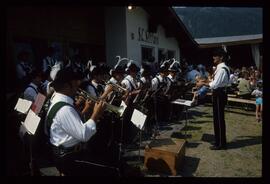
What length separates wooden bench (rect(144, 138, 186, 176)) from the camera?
16.7 feet

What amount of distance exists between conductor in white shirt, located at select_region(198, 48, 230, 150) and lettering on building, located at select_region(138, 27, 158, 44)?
6.59 meters

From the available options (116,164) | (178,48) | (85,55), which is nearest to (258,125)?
(85,55)

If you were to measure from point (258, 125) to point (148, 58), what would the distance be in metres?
5.72

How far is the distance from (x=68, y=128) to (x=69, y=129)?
0.6 inches

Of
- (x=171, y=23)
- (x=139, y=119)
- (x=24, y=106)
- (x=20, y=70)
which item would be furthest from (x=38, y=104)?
(x=171, y=23)

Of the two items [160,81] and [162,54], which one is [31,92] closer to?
[160,81]

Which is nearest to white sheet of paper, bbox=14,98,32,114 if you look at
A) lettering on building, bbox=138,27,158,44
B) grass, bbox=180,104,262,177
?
grass, bbox=180,104,262,177

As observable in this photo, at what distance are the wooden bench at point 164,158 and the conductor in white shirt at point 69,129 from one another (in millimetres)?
1753

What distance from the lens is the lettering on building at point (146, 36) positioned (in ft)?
42.0

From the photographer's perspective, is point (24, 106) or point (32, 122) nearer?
point (32, 122)

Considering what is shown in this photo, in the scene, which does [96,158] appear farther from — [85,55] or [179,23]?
[179,23]

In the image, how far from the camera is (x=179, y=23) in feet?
52.3

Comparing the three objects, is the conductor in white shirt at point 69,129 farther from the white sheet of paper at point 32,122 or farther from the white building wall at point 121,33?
the white building wall at point 121,33

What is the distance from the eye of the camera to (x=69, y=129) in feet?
10.7
